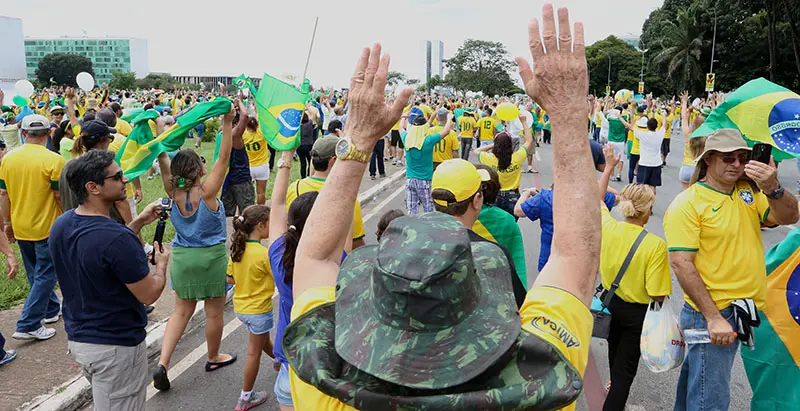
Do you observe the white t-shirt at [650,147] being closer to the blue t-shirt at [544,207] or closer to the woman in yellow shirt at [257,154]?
the blue t-shirt at [544,207]

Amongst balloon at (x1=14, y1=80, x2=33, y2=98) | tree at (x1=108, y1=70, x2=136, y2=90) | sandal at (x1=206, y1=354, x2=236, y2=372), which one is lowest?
sandal at (x1=206, y1=354, x2=236, y2=372)

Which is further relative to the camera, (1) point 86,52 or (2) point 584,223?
(1) point 86,52

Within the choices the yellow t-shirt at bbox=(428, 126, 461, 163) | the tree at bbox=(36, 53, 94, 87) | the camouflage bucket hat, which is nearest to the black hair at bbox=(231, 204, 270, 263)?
the camouflage bucket hat

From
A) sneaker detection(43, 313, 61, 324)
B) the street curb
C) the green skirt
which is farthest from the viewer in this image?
sneaker detection(43, 313, 61, 324)

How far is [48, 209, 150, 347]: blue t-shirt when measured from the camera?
2.67 meters

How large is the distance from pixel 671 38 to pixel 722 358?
61.5 meters

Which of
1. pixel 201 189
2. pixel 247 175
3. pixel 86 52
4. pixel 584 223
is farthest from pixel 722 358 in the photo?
pixel 86 52

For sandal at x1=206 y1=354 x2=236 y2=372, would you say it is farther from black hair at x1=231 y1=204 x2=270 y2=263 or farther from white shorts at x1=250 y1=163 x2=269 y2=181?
white shorts at x1=250 y1=163 x2=269 y2=181

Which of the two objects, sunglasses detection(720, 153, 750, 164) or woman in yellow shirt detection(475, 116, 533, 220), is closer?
sunglasses detection(720, 153, 750, 164)

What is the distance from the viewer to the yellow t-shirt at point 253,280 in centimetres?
384

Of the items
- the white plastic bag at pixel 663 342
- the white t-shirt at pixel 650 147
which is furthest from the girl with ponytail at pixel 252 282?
the white t-shirt at pixel 650 147

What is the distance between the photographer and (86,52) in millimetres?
199750

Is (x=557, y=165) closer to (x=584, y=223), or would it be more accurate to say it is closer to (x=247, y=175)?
(x=584, y=223)

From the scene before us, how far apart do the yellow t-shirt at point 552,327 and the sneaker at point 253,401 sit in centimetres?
284
